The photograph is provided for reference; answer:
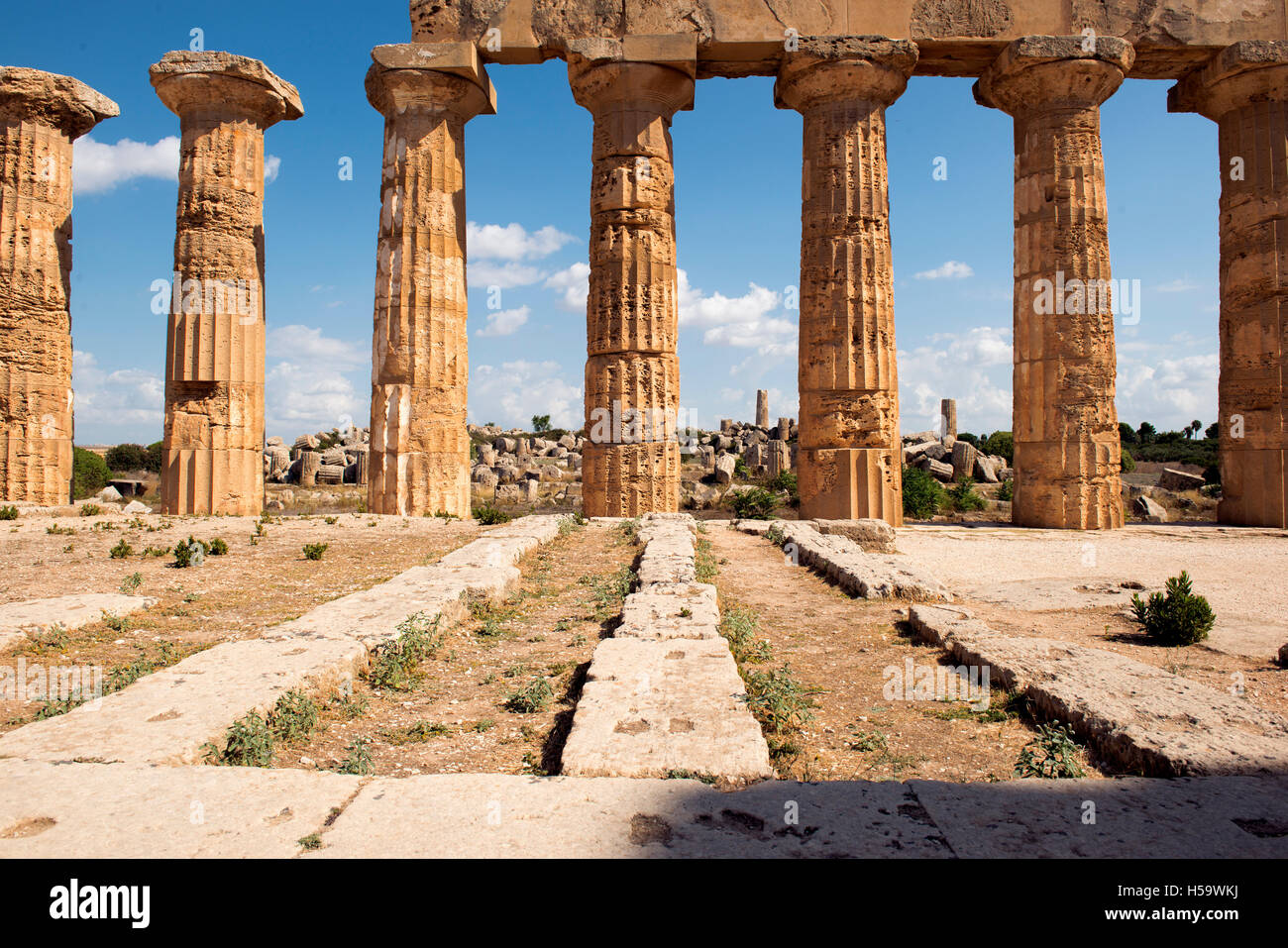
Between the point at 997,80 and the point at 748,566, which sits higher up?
the point at 997,80

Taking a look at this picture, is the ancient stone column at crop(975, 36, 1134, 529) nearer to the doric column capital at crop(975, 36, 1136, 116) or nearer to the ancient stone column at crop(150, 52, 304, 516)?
the doric column capital at crop(975, 36, 1136, 116)

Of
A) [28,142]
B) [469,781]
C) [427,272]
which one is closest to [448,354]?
[427,272]

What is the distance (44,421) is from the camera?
14.6 m

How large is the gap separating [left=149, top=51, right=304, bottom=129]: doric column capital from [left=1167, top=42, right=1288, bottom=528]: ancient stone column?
53.7ft

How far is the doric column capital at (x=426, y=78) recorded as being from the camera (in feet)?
42.9

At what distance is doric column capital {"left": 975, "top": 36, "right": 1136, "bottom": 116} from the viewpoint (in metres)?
13.1

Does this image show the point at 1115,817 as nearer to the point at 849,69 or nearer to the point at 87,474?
the point at 849,69

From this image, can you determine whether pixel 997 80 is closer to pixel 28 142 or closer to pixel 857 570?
pixel 857 570

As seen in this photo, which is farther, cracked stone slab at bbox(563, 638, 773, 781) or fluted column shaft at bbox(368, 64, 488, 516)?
fluted column shaft at bbox(368, 64, 488, 516)

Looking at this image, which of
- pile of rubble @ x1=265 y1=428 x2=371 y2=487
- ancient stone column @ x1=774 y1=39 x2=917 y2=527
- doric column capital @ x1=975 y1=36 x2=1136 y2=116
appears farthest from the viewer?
pile of rubble @ x1=265 y1=428 x2=371 y2=487

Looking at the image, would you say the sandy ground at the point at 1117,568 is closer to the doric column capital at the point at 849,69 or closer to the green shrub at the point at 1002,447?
the doric column capital at the point at 849,69

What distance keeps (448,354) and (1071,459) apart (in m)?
10.8

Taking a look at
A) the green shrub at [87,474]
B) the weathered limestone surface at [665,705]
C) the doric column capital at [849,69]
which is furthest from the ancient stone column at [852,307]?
the green shrub at [87,474]

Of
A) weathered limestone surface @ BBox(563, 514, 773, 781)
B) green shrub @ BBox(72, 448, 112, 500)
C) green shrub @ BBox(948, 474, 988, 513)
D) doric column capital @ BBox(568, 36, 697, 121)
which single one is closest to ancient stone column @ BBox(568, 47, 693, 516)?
doric column capital @ BBox(568, 36, 697, 121)
